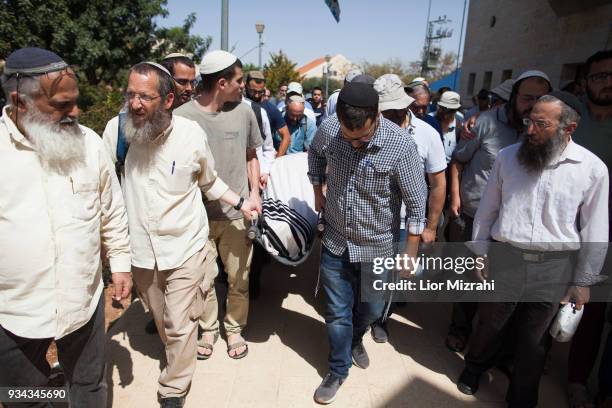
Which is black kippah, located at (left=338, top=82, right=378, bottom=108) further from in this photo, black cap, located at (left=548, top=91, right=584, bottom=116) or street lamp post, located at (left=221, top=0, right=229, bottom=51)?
street lamp post, located at (left=221, top=0, right=229, bottom=51)

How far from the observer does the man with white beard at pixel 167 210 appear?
2184 millimetres

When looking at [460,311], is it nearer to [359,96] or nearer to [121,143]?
[359,96]

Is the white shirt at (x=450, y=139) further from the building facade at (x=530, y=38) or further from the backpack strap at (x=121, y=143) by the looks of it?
the backpack strap at (x=121, y=143)

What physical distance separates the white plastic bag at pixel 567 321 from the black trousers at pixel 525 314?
47mm

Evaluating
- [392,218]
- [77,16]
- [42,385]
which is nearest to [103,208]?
[42,385]

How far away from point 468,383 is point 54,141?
2.86 metres

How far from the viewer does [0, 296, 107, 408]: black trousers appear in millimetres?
1771

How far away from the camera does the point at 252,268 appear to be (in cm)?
391

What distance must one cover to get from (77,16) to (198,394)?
13.5m

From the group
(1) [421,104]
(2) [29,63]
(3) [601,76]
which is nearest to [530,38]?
(1) [421,104]

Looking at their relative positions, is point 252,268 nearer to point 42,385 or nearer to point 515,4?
point 42,385

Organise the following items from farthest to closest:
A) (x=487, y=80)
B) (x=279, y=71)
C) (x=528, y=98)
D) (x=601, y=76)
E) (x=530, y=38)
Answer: (x=279, y=71) → (x=487, y=80) → (x=530, y=38) → (x=528, y=98) → (x=601, y=76)

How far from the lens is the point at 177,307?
2.42m

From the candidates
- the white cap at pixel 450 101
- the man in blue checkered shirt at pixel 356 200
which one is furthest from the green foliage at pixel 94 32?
the man in blue checkered shirt at pixel 356 200
